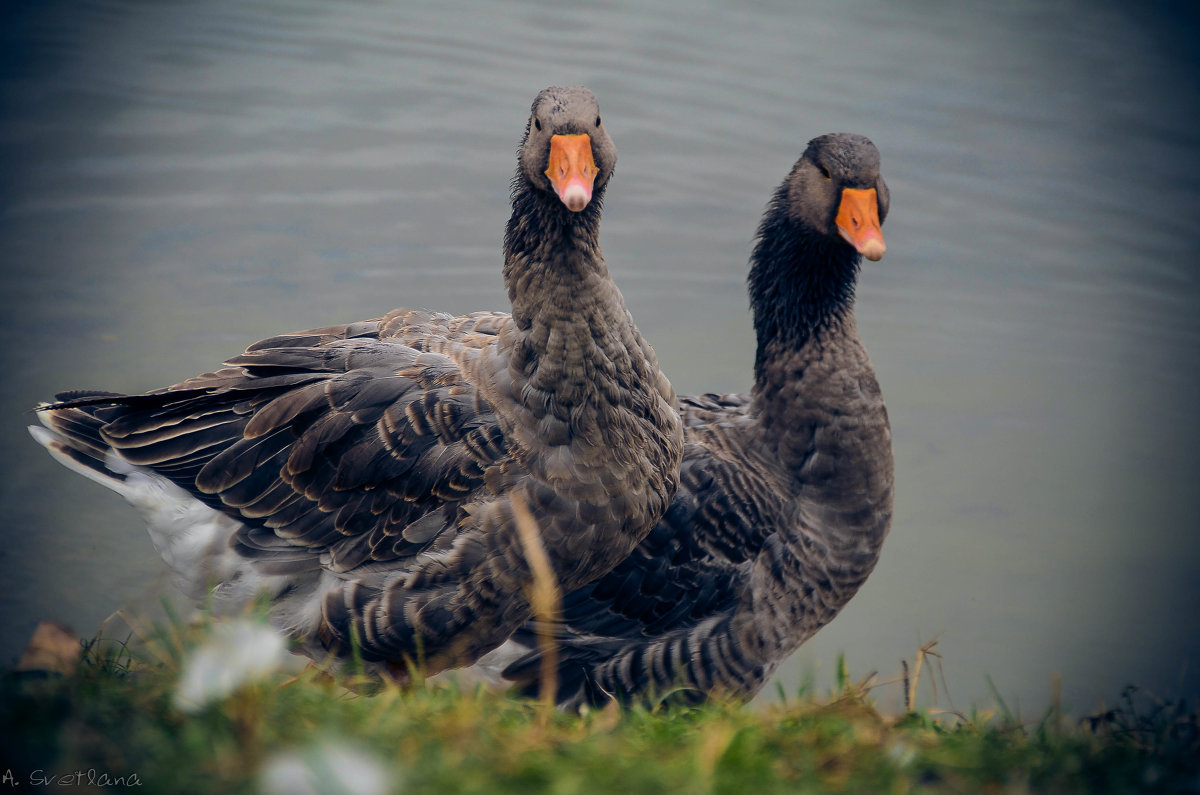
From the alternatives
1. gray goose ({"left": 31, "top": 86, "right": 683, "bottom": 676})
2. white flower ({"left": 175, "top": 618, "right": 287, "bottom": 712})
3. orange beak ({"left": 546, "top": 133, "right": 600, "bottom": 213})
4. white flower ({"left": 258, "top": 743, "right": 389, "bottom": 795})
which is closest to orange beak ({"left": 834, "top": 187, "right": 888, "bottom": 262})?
gray goose ({"left": 31, "top": 86, "right": 683, "bottom": 676})

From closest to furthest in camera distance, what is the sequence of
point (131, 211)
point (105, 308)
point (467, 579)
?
point (467, 579)
point (105, 308)
point (131, 211)

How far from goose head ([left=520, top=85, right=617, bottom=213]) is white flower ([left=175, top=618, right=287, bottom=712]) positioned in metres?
1.67

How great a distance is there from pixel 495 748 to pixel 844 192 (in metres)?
2.95

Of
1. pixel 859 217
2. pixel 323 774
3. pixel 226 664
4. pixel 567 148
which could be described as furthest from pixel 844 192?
pixel 323 774

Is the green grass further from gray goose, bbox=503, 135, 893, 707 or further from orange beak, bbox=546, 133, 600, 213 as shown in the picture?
orange beak, bbox=546, 133, 600, 213

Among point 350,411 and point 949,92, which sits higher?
point 949,92

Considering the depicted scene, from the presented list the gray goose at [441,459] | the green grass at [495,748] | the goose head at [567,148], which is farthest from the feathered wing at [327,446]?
the green grass at [495,748]

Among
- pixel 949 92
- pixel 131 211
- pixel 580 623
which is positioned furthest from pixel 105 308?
pixel 949 92

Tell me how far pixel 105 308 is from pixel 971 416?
5996mm

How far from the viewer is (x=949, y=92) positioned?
10.1m

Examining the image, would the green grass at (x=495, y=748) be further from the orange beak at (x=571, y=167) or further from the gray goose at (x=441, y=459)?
the orange beak at (x=571, y=167)

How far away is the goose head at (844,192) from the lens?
4.43 metres

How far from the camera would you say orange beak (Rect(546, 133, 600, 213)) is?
356cm

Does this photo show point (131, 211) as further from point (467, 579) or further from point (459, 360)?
A: point (467, 579)
